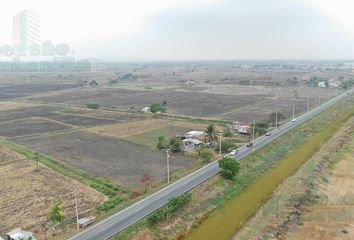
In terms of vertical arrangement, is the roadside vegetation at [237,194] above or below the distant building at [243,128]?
below

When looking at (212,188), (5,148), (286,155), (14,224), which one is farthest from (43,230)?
(286,155)

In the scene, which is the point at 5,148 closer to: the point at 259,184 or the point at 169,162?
the point at 169,162

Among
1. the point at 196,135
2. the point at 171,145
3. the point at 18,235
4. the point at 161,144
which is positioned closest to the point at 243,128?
the point at 196,135

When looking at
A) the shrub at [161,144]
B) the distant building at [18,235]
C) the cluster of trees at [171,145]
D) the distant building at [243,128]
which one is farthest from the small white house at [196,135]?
the distant building at [18,235]

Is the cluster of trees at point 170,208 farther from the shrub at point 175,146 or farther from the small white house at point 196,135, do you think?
the small white house at point 196,135

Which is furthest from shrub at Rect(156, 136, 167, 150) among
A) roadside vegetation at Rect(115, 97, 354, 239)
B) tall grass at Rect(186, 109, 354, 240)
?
tall grass at Rect(186, 109, 354, 240)

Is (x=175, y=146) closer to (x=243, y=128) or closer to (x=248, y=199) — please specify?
(x=243, y=128)

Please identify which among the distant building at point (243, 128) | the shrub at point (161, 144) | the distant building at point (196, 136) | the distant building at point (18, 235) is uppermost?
the distant building at point (243, 128)

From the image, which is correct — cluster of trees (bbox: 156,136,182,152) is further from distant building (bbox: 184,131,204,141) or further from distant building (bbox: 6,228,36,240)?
distant building (bbox: 6,228,36,240)
